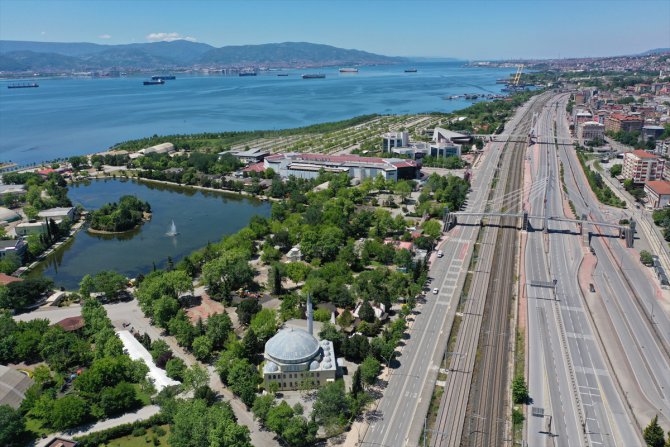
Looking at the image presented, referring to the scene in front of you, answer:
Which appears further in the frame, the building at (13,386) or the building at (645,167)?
the building at (645,167)

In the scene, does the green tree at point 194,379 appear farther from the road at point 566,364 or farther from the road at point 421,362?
the road at point 566,364

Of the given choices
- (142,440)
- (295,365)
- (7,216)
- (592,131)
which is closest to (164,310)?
(142,440)

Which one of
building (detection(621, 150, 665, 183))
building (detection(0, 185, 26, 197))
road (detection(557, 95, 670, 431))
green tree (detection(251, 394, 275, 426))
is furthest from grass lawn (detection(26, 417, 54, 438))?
building (detection(621, 150, 665, 183))

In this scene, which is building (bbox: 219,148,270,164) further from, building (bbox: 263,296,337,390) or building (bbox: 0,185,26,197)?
building (bbox: 263,296,337,390)

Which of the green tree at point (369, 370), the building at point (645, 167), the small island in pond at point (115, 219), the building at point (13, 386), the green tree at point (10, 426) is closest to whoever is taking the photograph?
the green tree at point (10, 426)

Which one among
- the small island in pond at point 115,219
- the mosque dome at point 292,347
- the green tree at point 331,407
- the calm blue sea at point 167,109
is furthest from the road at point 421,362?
the calm blue sea at point 167,109
